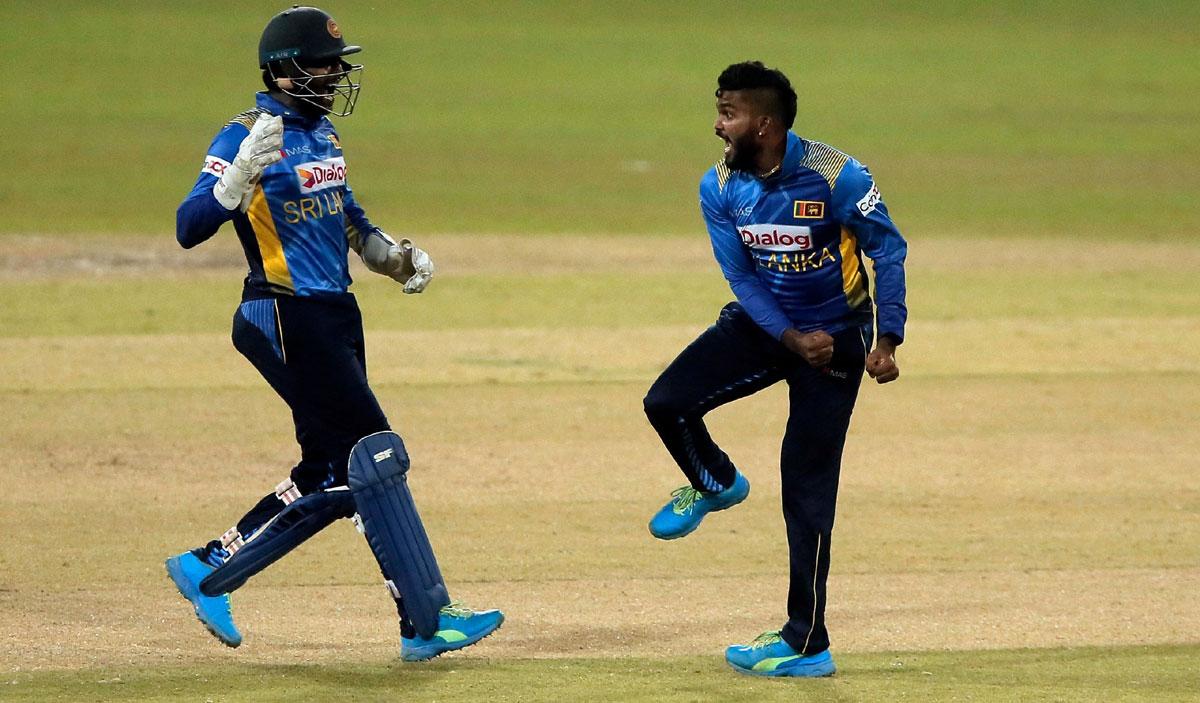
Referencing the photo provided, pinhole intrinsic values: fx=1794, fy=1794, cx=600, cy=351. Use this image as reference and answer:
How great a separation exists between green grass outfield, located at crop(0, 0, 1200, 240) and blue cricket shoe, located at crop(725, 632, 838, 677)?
1666 centimetres

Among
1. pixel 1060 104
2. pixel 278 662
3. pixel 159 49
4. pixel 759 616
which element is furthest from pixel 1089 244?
pixel 159 49

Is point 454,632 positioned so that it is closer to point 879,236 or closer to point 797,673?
point 797,673

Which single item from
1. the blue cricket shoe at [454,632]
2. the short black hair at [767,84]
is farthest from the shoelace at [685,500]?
the short black hair at [767,84]

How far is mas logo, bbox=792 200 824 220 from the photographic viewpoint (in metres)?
5.95

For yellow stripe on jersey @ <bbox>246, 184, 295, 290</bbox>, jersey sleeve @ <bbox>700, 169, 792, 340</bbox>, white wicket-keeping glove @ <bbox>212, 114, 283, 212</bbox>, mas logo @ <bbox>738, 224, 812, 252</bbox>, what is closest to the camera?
white wicket-keeping glove @ <bbox>212, 114, 283, 212</bbox>

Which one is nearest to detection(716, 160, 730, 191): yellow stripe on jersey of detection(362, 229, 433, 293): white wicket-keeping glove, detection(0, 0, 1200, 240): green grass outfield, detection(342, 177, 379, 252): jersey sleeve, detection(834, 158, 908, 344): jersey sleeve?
detection(834, 158, 908, 344): jersey sleeve

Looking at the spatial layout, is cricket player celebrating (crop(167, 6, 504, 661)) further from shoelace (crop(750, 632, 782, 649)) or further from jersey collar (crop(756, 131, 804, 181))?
jersey collar (crop(756, 131, 804, 181))

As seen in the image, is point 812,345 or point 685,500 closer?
point 812,345

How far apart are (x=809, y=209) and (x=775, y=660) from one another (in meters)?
1.52

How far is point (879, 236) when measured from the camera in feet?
19.5

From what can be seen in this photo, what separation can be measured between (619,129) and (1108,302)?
51.0 feet

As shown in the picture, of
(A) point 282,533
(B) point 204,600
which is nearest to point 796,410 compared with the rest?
(A) point 282,533

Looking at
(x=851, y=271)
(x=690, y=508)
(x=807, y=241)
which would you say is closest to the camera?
(x=807, y=241)

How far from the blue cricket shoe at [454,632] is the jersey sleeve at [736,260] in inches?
53.0
